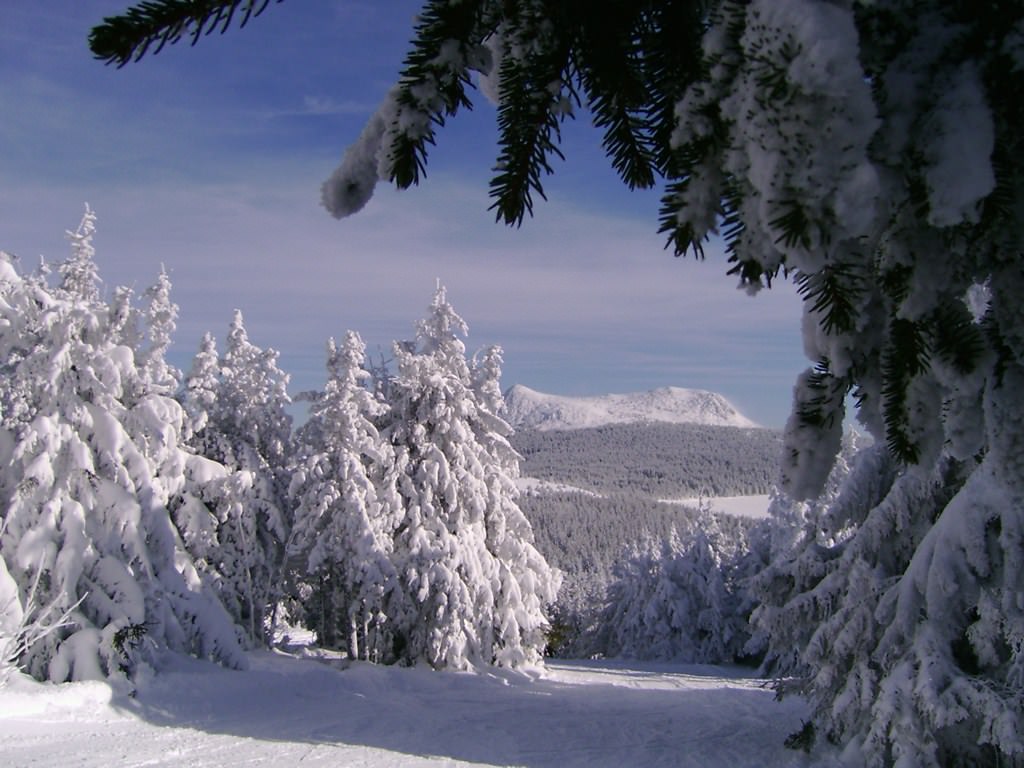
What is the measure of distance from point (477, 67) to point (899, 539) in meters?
11.2

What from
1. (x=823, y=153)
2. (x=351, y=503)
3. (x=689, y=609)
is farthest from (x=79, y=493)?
(x=689, y=609)

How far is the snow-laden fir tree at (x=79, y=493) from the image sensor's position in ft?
52.6

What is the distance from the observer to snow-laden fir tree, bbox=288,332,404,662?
74.6 ft

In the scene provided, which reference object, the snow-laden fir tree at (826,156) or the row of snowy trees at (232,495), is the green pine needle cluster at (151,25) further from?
the row of snowy trees at (232,495)

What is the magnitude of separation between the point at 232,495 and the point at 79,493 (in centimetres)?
667

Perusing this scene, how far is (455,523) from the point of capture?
24.1m

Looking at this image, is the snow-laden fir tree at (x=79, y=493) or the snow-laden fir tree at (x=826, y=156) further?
the snow-laden fir tree at (x=79, y=493)

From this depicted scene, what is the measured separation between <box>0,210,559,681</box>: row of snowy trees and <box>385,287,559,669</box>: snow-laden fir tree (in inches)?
2.8

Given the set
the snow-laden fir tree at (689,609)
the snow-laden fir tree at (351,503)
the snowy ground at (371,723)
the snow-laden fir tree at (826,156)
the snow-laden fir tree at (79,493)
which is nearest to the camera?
the snow-laden fir tree at (826,156)

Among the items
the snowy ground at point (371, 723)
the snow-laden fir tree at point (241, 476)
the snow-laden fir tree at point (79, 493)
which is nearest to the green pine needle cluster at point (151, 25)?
the snowy ground at point (371, 723)

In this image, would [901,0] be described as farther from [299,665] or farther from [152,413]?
[299,665]

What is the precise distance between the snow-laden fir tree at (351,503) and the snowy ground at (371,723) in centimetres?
228

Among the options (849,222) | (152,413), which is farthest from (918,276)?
(152,413)

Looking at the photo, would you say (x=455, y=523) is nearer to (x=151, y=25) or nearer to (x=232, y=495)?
(x=232, y=495)
